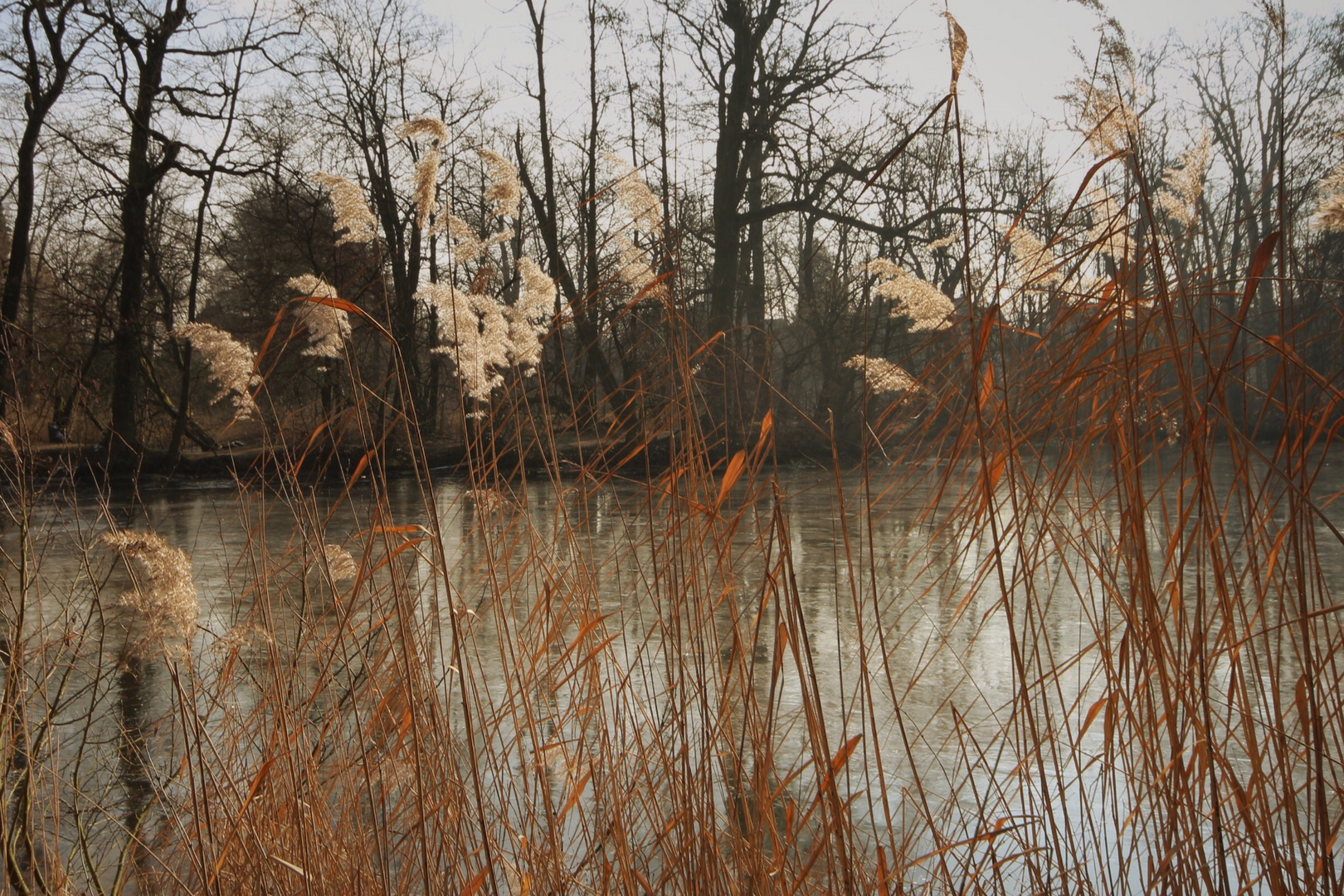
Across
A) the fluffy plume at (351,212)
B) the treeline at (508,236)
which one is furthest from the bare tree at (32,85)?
the fluffy plume at (351,212)

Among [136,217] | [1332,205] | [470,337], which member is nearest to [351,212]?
[470,337]

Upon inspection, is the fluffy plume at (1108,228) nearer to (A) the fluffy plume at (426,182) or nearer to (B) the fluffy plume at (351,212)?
(A) the fluffy plume at (426,182)

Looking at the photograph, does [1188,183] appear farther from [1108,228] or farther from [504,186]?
[504,186]

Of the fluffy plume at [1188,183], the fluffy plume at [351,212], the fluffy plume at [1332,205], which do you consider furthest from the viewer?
the fluffy plume at [351,212]

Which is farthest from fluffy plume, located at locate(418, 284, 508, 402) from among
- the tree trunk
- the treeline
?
the tree trunk

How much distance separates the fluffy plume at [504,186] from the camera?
1.85m

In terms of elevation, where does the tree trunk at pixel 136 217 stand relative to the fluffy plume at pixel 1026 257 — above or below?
above

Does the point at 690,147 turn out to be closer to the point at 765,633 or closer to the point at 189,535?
the point at 189,535

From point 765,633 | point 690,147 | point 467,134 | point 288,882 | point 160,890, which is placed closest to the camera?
point 288,882

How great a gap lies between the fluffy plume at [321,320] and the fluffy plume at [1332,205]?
1.25 m

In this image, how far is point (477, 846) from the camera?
1518mm

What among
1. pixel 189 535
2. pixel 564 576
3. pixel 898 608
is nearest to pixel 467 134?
pixel 189 535

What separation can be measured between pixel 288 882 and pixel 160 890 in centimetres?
59

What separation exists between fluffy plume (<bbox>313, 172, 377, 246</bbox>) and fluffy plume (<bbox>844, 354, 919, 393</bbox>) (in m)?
0.83
